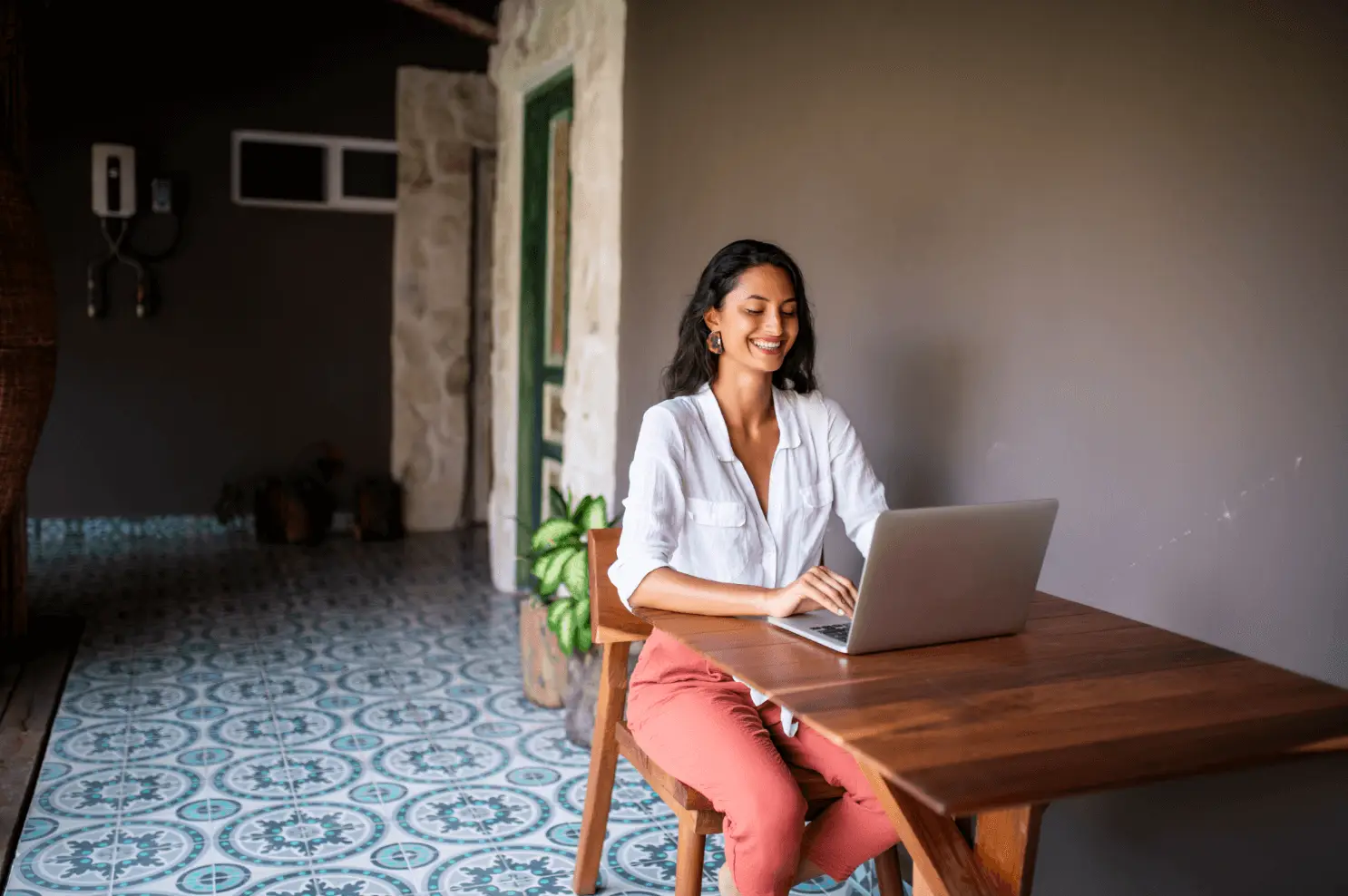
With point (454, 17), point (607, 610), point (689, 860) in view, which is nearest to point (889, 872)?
point (689, 860)

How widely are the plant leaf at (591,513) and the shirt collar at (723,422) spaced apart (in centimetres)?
117

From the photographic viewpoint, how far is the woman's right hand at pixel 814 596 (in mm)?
1688

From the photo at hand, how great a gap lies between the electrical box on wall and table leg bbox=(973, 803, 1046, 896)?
19.6 feet

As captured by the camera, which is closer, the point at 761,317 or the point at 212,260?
the point at 761,317

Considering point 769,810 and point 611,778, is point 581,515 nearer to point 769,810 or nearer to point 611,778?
point 611,778

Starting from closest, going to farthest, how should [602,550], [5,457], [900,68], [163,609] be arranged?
[602,550]
[900,68]
[5,457]
[163,609]

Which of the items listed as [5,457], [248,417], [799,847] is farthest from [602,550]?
[248,417]

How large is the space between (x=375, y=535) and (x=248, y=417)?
41.5 inches

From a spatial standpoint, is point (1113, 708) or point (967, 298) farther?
point (967, 298)

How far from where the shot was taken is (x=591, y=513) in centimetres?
Answer: 336

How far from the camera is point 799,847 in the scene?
181 cm

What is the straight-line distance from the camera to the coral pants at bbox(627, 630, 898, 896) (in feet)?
5.75

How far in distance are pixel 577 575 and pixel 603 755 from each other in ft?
2.96

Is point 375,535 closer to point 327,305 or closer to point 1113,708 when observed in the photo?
point 327,305
